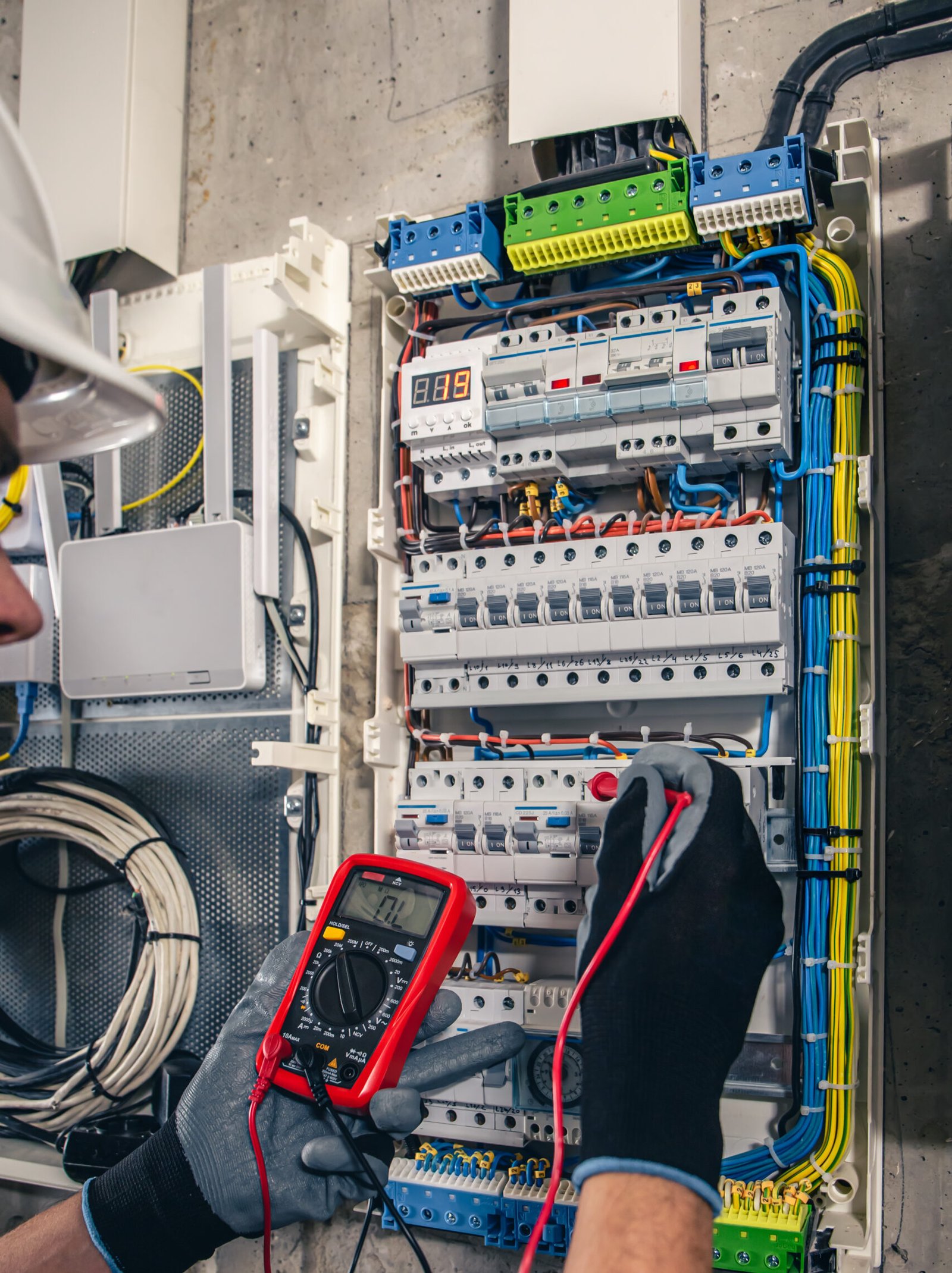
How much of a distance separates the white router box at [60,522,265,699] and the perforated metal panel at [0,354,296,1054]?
4.4 inches

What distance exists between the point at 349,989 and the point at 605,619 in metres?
0.72

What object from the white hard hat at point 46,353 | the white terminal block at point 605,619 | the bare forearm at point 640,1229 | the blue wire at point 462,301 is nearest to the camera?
the bare forearm at point 640,1229

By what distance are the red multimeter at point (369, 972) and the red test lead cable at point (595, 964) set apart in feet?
1.17

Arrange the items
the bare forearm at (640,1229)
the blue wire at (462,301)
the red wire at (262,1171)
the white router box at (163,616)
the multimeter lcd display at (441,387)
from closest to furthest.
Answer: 1. the bare forearm at (640,1229)
2. the red wire at (262,1171)
3. the multimeter lcd display at (441,387)
4. the blue wire at (462,301)
5. the white router box at (163,616)

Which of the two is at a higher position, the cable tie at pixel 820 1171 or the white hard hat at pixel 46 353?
the white hard hat at pixel 46 353

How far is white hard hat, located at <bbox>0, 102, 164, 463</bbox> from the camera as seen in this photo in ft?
4.35

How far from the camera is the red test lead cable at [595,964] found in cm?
111

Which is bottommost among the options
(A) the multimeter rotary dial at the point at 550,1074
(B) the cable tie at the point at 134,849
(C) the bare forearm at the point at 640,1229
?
(A) the multimeter rotary dial at the point at 550,1074

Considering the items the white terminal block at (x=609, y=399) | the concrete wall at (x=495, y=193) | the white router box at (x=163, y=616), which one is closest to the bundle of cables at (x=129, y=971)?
the white router box at (x=163, y=616)

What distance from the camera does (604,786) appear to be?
1.52m

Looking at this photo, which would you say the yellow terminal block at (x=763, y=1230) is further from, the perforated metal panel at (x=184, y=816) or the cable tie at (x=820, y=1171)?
the perforated metal panel at (x=184, y=816)

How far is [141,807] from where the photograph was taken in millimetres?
2246

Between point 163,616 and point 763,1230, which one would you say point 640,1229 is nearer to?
point 763,1230

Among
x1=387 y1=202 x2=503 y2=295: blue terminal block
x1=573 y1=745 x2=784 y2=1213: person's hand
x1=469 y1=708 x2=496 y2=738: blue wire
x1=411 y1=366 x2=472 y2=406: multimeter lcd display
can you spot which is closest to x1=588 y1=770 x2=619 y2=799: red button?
x1=573 y1=745 x2=784 y2=1213: person's hand
